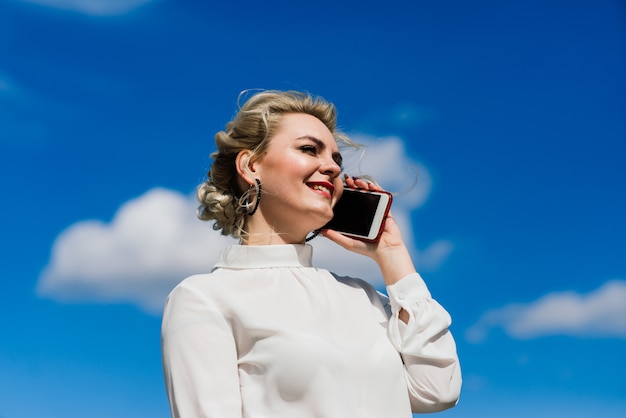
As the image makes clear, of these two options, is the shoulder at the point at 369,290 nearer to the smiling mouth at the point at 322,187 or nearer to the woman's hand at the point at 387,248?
the woman's hand at the point at 387,248

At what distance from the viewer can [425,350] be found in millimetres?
4055

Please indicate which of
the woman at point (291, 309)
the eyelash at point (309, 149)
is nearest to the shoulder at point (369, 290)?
the woman at point (291, 309)

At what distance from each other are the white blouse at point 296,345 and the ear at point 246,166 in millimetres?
417

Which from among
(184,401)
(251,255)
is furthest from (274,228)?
(184,401)

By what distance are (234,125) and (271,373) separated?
1.59m

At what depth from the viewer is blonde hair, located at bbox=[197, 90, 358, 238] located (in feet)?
14.2

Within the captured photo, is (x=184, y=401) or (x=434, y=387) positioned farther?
(x=434, y=387)

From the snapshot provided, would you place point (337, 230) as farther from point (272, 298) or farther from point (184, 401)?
point (184, 401)

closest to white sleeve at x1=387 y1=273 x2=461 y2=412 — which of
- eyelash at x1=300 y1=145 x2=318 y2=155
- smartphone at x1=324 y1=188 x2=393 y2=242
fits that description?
smartphone at x1=324 y1=188 x2=393 y2=242

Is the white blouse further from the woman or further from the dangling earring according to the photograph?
the dangling earring

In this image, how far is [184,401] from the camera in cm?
351

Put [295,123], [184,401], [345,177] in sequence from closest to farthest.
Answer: [184,401]
[295,123]
[345,177]

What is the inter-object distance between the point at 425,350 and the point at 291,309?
0.80 metres

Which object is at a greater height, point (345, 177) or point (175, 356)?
point (345, 177)
